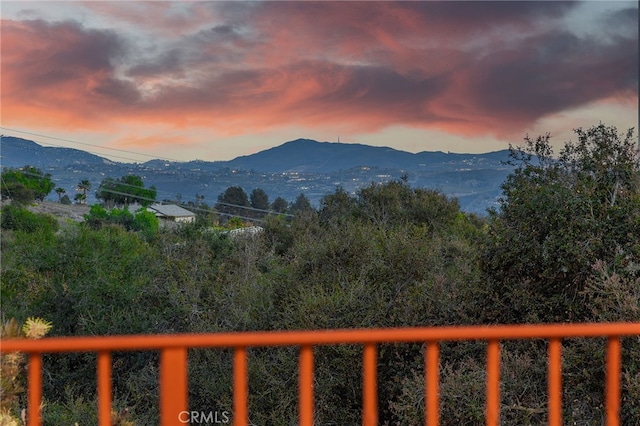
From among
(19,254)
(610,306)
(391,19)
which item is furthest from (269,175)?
(610,306)

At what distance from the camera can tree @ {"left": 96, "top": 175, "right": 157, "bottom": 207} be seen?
42969 millimetres

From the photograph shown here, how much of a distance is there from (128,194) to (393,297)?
1479 inches

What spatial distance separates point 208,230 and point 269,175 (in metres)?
13.8

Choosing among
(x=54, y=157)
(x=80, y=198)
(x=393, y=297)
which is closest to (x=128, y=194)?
(x=80, y=198)

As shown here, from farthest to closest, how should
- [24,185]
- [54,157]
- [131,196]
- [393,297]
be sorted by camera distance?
[131,196] < [54,157] < [24,185] < [393,297]

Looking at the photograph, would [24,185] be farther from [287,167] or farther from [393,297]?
[393,297]

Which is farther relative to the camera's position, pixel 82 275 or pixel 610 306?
pixel 82 275

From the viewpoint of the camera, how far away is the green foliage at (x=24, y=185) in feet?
94.1

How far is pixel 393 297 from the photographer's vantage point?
31.6 ft

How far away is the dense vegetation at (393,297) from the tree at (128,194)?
2975 cm

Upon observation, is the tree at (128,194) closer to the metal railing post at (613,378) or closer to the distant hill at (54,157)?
the distant hill at (54,157)

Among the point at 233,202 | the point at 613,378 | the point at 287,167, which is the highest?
the point at 287,167

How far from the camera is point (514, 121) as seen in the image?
1655 cm

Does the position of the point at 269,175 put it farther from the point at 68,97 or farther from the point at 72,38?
the point at 72,38
